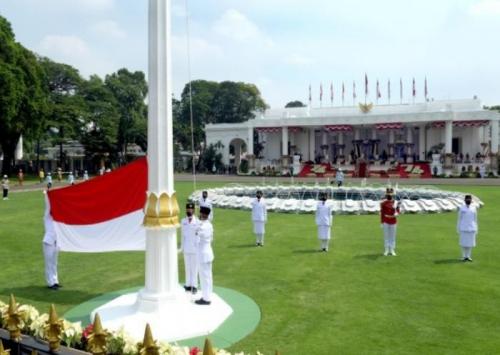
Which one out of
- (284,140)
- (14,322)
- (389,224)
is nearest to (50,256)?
(14,322)

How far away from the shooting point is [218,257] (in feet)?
36.0

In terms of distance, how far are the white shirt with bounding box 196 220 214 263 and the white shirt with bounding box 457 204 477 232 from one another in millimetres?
6207

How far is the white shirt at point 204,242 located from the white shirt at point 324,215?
16.2 feet

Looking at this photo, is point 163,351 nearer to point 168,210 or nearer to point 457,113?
point 168,210

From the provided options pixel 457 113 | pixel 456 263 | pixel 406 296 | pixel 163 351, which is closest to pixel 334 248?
pixel 456 263

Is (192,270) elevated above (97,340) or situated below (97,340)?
below

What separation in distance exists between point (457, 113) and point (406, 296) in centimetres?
3886

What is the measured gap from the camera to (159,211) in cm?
632

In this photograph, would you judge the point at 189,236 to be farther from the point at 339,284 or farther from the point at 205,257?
the point at 339,284

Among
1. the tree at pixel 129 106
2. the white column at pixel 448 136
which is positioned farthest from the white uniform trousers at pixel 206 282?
the tree at pixel 129 106

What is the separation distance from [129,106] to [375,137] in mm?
28465

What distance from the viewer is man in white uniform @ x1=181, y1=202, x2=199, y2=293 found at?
7875 millimetres

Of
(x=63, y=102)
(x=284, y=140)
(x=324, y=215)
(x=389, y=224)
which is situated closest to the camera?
(x=389, y=224)

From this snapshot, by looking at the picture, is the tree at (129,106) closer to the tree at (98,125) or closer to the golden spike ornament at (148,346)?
the tree at (98,125)
